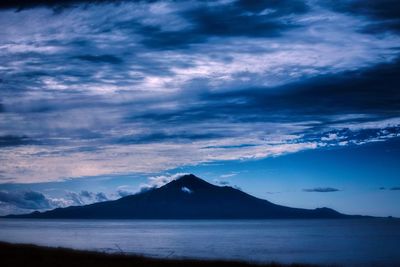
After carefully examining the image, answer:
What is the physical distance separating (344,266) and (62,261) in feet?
130

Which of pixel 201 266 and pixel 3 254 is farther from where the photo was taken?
pixel 3 254

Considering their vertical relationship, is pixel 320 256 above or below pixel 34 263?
below

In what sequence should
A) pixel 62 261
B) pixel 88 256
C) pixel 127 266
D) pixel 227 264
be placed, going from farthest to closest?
pixel 88 256
pixel 227 264
pixel 62 261
pixel 127 266

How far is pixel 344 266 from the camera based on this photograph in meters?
60.8

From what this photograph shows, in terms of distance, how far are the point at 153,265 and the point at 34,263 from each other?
7.95 metres

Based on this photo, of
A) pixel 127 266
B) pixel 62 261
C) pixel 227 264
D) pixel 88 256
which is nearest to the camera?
pixel 127 266

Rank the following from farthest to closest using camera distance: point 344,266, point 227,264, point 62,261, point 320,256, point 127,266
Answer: point 320,256 < point 344,266 < point 227,264 < point 62,261 < point 127,266

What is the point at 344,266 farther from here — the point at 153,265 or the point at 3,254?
the point at 3,254

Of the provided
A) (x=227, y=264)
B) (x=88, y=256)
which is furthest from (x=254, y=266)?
(x=88, y=256)

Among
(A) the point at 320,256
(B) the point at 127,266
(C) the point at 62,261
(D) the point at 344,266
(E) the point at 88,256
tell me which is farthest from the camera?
(A) the point at 320,256

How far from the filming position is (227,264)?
37.4 meters

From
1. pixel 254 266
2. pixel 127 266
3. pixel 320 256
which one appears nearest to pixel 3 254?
pixel 127 266

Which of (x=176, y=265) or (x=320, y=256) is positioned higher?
(x=176, y=265)

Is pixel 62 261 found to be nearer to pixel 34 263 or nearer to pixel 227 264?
pixel 34 263
